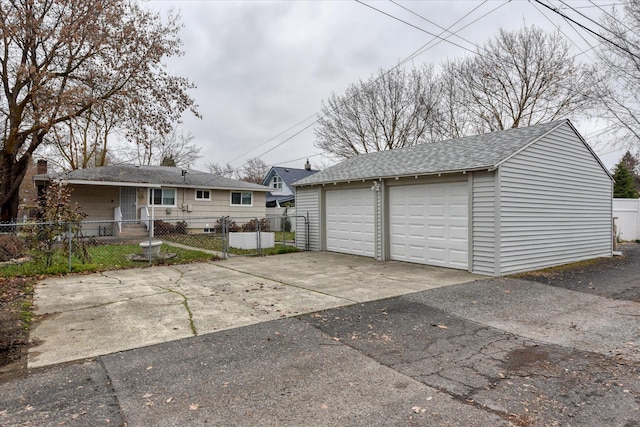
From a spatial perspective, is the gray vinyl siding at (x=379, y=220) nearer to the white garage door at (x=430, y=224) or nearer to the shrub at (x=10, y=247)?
the white garage door at (x=430, y=224)

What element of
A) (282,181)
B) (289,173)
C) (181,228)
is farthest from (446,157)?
(289,173)

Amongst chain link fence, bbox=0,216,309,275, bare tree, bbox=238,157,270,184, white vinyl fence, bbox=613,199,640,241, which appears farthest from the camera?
bare tree, bbox=238,157,270,184

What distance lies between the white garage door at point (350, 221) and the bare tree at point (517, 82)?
42.0ft

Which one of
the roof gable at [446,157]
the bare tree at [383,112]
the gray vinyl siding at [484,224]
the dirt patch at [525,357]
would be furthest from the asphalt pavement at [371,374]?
the bare tree at [383,112]

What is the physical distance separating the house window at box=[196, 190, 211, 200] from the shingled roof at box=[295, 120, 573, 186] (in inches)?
318

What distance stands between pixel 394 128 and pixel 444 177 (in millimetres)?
16614

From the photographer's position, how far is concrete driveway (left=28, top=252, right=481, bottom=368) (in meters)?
4.62

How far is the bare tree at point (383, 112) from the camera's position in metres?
24.3

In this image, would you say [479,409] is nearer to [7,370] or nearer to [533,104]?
[7,370]

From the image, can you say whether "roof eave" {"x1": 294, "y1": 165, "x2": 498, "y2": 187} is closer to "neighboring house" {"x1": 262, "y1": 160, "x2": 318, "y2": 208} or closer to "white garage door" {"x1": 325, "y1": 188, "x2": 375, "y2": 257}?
"white garage door" {"x1": 325, "y1": 188, "x2": 375, "y2": 257}

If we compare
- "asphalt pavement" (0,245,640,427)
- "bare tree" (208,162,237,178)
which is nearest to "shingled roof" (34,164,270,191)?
"asphalt pavement" (0,245,640,427)

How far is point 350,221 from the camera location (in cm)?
1262

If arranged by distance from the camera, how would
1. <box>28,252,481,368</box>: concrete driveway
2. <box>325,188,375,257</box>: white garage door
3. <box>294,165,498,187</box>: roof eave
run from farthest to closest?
1. <box>325,188,375,257</box>: white garage door
2. <box>294,165,498,187</box>: roof eave
3. <box>28,252,481,368</box>: concrete driveway

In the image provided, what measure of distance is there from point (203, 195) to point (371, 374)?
18.2 metres
